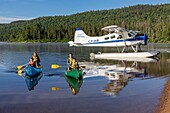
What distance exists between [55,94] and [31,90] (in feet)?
4.76

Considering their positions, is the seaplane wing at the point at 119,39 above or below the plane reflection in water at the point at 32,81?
above

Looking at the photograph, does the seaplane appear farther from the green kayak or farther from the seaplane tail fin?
the green kayak

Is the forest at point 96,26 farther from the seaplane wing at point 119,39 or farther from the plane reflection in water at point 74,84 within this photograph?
the plane reflection in water at point 74,84

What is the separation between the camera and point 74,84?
509 inches

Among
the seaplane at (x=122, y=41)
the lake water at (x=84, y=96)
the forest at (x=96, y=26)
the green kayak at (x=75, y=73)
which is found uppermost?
the forest at (x=96, y=26)

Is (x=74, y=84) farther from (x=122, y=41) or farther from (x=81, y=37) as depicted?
(x=81, y=37)

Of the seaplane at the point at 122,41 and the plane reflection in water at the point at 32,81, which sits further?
the seaplane at the point at 122,41

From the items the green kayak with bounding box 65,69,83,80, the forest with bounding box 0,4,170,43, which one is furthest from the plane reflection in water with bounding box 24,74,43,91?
the forest with bounding box 0,4,170,43

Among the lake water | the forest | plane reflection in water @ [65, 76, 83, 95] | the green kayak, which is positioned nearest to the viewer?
the lake water

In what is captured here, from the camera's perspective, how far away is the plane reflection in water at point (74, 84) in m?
11.5

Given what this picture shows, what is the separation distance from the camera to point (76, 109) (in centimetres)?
830

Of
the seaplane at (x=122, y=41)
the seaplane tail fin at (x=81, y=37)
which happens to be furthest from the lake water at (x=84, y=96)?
the seaplane tail fin at (x=81, y=37)

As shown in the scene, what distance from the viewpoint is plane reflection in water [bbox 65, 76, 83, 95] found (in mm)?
11473

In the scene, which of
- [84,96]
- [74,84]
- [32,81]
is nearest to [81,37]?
[32,81]
